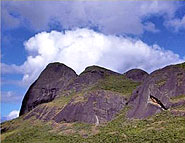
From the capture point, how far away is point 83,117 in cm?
12031

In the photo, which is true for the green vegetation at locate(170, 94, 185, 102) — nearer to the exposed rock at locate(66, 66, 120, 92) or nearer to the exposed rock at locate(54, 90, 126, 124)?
the exposed rock at locate(54, 90, 126, 124)

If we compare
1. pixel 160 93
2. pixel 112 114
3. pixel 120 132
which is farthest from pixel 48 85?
pixel 120 132

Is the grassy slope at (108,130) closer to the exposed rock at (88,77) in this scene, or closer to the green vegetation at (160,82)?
the exposed rock at (88,77)

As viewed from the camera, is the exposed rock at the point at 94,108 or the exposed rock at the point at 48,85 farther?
the exposed rock at the point at 48,85

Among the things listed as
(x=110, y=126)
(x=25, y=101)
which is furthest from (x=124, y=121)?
(x=25, y=101)

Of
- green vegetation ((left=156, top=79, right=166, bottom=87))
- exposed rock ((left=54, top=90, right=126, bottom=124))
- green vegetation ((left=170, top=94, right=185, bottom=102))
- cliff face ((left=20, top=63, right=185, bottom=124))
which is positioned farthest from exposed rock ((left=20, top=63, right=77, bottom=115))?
green vegetation ((left=170, top=94, right=185, bottom=102))

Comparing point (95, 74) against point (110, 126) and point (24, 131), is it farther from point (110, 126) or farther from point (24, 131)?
point (110, 126)

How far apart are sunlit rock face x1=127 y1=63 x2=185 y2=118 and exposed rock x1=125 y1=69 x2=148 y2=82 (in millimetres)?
53102

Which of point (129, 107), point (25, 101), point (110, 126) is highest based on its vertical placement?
point (25, 101)

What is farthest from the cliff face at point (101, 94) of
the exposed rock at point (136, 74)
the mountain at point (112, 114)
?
the exposed rock at point (136, 74)

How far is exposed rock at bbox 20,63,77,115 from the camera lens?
546ft

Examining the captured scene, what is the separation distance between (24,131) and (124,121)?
40.2m

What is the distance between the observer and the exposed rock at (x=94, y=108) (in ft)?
385

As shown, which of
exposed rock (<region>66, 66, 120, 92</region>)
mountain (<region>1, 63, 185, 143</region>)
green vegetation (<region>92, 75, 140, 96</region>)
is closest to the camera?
mountain (<region>1, 63, 185, 143</region>)
